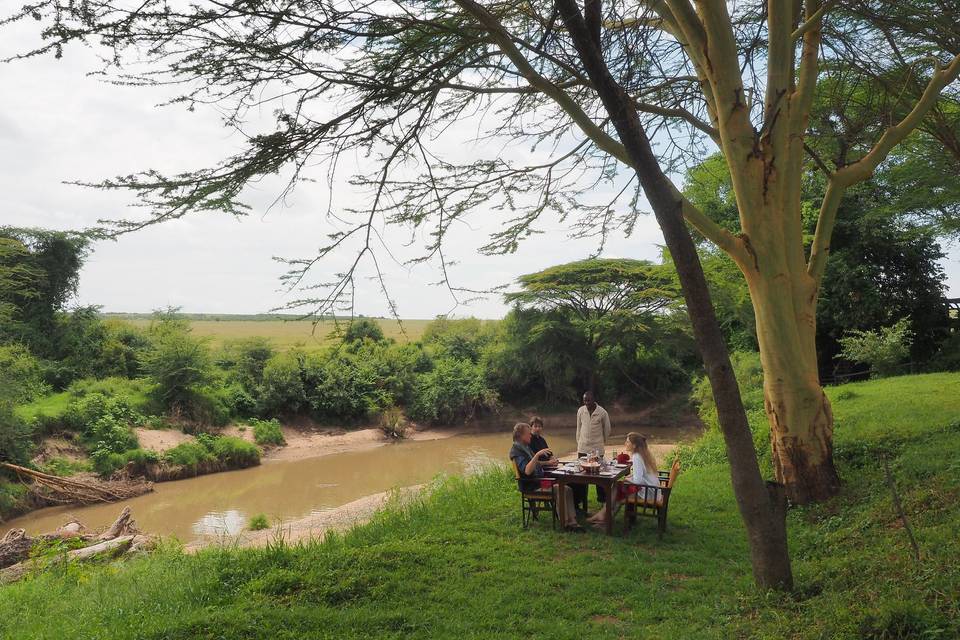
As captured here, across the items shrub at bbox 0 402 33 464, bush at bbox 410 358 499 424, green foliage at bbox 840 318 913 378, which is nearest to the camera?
shrub at bbox 0 402 33 464

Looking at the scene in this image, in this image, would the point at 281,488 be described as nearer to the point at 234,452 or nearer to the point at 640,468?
the point at 234,452

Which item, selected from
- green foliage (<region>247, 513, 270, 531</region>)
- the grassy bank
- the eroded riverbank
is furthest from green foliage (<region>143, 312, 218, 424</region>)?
the grassy bank

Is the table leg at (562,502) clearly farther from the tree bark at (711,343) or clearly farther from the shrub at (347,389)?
the shrub at (347,389)

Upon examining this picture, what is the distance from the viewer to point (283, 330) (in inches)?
800

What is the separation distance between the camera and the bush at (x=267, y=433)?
822 inches

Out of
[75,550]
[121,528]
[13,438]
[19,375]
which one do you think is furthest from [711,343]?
[19,375]

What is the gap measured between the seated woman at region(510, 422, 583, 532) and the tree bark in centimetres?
246

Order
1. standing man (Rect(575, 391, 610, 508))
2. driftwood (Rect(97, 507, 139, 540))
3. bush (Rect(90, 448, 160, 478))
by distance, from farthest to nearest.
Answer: bush (Rect(90, 448, 160, 478)) → driftwood (Rect(97, 507, 139, 540)) → standing man (Rect(575, 391, 610, 508))

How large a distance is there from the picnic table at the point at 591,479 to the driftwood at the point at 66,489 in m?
13.1

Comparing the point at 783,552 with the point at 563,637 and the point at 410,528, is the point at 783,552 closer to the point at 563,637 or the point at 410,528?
the point at 563,637

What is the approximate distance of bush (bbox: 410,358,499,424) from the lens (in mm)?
25406

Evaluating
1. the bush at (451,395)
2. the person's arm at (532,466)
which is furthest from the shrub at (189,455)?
the person's arm at (532,466)

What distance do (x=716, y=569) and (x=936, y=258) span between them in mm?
17975

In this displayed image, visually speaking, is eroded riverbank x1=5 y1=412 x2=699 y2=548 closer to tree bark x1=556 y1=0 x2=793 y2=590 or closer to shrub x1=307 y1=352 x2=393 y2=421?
shrub x1=307 y1=352 x2=393 y2=421
